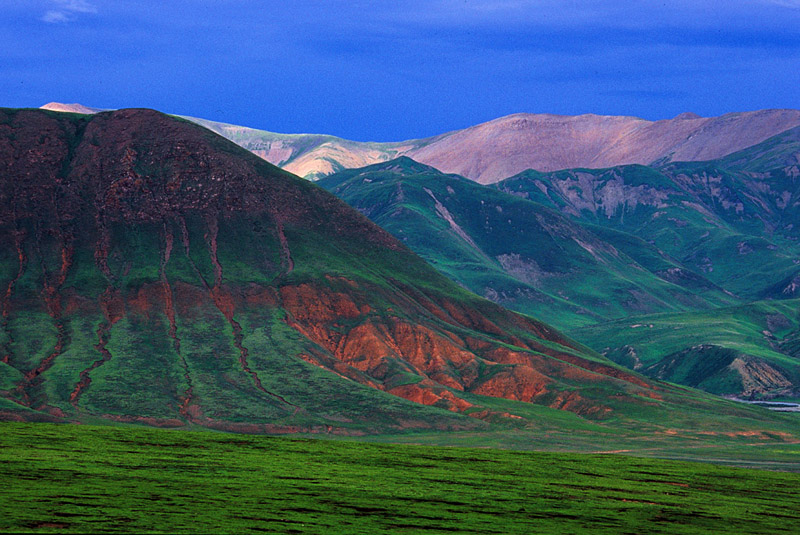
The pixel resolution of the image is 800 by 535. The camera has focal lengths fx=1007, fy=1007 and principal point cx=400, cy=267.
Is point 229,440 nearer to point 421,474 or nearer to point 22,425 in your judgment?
point 22,425

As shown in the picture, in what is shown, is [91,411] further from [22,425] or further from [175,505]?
[175,505]

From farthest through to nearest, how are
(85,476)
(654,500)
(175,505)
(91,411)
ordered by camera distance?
(91,411) → (654,500) → (85,476) → (175,505)

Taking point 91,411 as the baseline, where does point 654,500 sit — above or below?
above

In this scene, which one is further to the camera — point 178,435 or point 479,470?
point 178,435

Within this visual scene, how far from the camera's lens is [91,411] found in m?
189

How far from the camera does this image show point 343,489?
287ft

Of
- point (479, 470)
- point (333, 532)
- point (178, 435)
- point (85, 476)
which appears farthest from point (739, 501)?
point (178, 435)

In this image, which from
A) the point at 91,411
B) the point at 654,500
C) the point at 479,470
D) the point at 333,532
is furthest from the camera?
the point at 91,411

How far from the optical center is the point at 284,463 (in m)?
109

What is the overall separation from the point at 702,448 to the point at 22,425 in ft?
412

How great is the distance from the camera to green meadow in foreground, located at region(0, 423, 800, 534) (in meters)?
66.7

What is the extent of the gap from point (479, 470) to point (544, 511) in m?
32.6

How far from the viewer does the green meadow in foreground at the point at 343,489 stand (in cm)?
6669

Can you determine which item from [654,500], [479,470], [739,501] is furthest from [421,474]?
[739,501]
